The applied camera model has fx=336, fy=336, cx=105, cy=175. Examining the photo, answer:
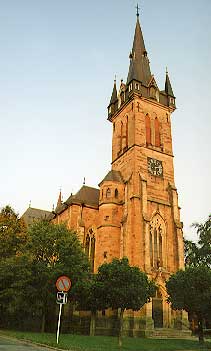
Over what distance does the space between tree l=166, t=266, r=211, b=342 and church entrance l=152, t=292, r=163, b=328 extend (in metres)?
7.11

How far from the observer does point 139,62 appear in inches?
1951

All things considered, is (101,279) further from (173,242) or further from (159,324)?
(173,242)

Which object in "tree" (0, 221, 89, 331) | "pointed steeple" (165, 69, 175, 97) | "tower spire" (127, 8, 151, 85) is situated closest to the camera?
"tree" (0, 221, 89, 331)

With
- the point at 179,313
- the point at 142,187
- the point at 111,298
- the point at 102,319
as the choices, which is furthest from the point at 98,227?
the point at 111,298

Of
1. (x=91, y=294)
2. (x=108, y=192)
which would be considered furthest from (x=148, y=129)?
(x=91, y=294)

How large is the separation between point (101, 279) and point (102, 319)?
9.50 meters

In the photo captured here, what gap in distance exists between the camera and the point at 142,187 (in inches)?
1467

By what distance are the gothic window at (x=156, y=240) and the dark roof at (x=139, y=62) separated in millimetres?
19896

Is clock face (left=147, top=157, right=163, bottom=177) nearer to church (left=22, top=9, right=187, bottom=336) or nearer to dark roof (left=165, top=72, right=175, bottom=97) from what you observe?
church (left=22, top=9, right=187, bottom=336)

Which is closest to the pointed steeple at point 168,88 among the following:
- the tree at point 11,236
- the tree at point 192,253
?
the tree at point 192,253

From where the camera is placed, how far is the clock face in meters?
40.7

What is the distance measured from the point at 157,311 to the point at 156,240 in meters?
7.33

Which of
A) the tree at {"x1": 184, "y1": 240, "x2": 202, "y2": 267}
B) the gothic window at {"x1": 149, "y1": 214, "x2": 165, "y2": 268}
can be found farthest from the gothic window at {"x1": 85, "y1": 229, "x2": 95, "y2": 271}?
the tree at {"x1": 184, "y1": 240, "x2": 202, "y2": 267}

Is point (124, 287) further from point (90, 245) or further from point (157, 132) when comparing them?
point (157, 132)
